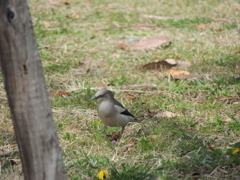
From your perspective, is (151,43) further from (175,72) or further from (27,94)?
(27,94)

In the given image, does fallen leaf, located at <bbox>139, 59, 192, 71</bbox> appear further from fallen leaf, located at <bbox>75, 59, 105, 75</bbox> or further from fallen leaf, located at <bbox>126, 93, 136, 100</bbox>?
fallen leaf, located at <bbox>126, 93, 136, 100</bbox>

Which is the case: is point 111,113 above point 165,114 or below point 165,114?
above

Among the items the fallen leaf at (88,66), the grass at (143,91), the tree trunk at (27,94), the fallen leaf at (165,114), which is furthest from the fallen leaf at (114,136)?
the fallen leaf at (88,66)

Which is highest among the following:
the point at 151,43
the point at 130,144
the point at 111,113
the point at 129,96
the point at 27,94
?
the point at 27,94

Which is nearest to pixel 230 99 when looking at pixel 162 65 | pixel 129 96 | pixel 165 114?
pixel 165 114

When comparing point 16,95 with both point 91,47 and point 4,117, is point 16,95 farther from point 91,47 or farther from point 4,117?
point 91,47

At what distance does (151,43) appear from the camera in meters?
7.96

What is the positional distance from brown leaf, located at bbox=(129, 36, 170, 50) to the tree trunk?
5.11 metres

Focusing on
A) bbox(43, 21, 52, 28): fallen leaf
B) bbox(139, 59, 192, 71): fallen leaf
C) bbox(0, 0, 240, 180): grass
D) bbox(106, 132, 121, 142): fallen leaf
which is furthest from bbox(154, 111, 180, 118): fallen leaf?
bbox(43, 21, 52, 28): fallen leaf

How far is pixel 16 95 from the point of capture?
9.18ft

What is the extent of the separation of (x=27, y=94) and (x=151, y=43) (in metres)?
5.35

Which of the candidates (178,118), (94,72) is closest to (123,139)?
(178,118)

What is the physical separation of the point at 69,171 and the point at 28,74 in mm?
1241

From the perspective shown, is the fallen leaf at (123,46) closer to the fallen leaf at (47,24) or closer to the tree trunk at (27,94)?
the fallen leaf at (47,24)
